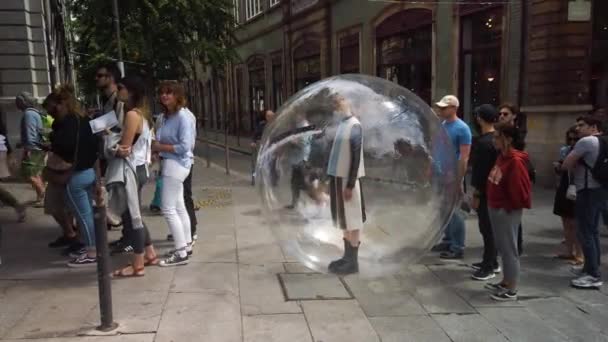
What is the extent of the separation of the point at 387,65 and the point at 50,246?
1243 centimetres

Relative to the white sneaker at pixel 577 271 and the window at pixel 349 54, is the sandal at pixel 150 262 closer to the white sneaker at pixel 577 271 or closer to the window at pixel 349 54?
the white sneaker at pixel 577 271

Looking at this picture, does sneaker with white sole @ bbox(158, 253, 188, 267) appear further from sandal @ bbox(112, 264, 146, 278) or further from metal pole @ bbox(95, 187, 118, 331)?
metal pole @ bbox(95, 187, 118, 331)

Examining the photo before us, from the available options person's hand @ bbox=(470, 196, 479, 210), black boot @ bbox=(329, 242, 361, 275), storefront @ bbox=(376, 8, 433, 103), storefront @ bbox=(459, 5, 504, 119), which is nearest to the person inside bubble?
black boot @ bbox=(329, 242, 361, 275)

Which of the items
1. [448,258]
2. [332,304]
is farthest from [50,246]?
[448,258]

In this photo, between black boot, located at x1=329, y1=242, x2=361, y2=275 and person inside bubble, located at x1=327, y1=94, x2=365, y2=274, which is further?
black boot, located at x1=329, y1=242, x2=361, y2=275

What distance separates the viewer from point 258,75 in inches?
1102

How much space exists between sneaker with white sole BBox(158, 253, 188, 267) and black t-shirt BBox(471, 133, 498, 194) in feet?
10.2

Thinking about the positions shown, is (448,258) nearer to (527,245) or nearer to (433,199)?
(527,245)

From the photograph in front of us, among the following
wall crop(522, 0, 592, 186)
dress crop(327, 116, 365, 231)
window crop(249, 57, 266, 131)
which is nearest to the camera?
dress crop(327, 116, 365, 231)

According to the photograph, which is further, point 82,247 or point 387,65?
point 387,65

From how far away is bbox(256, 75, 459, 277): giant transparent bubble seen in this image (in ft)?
9.70

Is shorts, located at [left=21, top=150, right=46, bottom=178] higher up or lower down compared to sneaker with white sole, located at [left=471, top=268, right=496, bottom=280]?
higher up

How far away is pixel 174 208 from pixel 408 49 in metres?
11.6

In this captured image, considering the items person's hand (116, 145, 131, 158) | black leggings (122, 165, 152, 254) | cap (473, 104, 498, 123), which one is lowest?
black leggings (122, 165, 152, 254)
